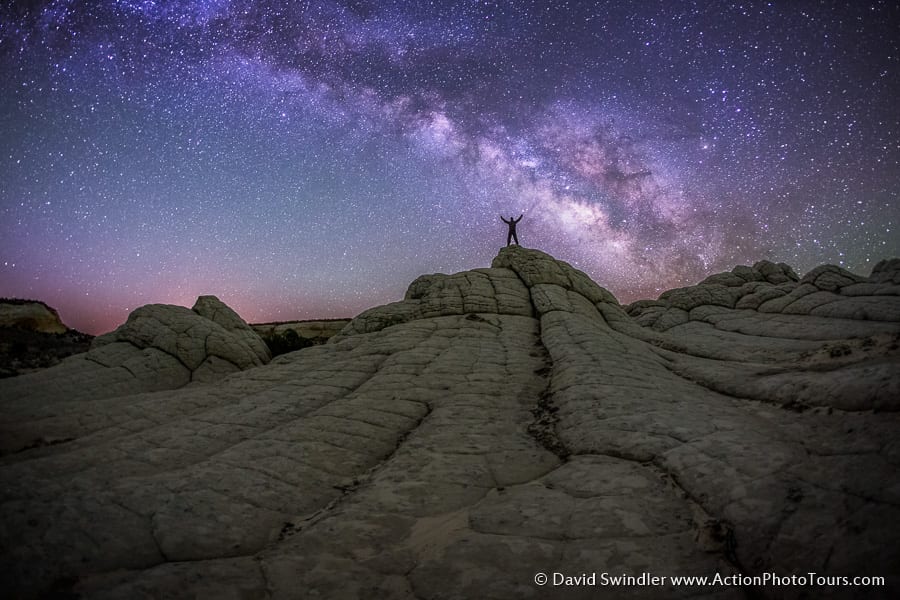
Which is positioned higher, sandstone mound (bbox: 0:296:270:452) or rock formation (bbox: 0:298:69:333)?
rock formation (bbox: 0:298:69:333)

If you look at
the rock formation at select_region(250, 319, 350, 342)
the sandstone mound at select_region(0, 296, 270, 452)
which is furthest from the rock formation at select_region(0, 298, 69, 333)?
the sandstone mound at select_region(0, 296, 270, 452)

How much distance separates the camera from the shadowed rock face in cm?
341

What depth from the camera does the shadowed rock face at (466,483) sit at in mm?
3410

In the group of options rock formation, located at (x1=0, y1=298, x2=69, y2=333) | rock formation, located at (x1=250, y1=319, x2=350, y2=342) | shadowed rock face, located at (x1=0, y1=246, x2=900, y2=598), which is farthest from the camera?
rock formation, located at (x1=250, y1=319, x2=350, y2=342)

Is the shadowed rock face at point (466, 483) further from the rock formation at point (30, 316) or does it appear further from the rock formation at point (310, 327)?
the rock formation at point (310, 327)

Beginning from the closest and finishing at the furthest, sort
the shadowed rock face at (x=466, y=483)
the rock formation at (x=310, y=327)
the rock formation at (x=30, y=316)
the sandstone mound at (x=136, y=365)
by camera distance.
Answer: the shadowed rock face at (x=466, y=483), the sandstone mound at (x=136, y=365), the rock formation at (x=30, y=316), the rock formation at (x=310, y=327)

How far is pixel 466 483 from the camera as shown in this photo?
5.62 m

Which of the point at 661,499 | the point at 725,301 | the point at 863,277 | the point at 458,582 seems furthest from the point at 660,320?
the point at 458,582

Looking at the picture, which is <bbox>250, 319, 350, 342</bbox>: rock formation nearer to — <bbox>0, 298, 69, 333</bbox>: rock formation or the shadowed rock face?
<bbox>0, 298, 69, 333</bbox>: rock formation

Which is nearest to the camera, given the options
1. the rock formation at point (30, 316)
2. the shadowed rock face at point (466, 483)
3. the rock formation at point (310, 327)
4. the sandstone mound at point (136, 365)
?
the shadowed rock face at point (466, 483)

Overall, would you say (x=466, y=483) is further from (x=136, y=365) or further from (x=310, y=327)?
(x=310, y=327)

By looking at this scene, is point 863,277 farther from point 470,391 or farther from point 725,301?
point 470,391

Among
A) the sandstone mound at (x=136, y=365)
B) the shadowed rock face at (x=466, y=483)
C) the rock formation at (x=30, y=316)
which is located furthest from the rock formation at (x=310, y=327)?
the shadowed rock face at (x=466, y=483)

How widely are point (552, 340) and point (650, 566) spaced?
11.6 metres
